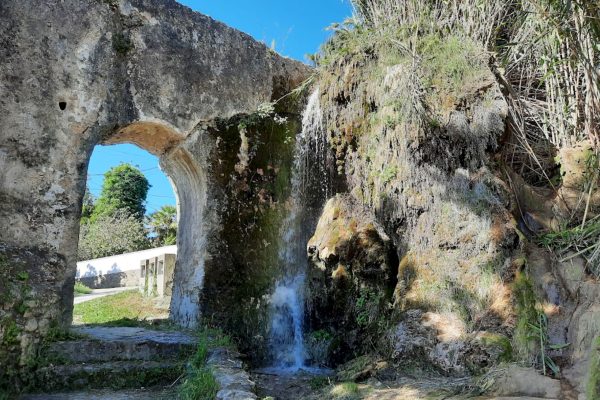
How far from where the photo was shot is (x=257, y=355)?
643 cm

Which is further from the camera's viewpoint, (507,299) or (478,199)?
(478,199)

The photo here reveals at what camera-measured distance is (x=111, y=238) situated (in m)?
21.7

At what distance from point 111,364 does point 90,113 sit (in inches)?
104

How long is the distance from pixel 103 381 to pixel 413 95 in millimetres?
4315

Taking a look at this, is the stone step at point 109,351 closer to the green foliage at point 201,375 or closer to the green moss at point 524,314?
the green foliage at point 201,375

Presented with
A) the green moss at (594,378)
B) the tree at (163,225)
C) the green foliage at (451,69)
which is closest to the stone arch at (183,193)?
the green foliage at (451,69)

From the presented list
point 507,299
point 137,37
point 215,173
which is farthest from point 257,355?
point 137,37

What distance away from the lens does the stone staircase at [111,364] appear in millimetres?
4621

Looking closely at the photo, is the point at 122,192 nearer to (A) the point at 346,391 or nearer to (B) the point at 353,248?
(B) the point at 353,248

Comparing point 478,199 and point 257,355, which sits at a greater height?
point 478,199

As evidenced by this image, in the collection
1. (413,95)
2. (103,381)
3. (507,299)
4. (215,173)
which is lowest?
(103,381)

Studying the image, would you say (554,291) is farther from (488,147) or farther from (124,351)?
(124,351)

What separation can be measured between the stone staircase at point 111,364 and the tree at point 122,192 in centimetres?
1975

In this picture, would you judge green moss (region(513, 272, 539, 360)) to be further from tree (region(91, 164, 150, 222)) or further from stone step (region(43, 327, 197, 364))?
tree (region(91, 164, 150, 222))
